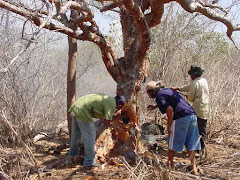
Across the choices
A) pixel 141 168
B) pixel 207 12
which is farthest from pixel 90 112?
pixel 207 12

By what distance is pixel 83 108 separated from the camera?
→ 14.3 feet

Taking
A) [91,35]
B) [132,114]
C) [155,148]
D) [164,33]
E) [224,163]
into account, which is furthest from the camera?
[164,33]

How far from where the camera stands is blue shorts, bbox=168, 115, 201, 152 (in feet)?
13.0

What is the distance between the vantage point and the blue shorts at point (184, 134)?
13.0ft

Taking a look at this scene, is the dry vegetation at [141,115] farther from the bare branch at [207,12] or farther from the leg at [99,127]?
the bare branch at [207,12]

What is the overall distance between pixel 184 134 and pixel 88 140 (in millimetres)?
1707

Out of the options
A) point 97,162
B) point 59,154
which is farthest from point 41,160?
point 97,162

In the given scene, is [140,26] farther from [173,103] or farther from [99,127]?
[99,127]

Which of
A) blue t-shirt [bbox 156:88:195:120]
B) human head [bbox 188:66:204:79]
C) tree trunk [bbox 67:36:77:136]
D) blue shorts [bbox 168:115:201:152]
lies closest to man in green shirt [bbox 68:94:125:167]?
blue t-shirt [bbox 156:88:195:120]

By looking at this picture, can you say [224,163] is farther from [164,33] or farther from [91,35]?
[164,33]

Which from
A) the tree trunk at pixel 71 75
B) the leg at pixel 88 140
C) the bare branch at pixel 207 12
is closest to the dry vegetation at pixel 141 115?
the leg at pixel 88 140

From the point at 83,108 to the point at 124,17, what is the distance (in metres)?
2.17

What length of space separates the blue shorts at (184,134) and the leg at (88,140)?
4.67ft

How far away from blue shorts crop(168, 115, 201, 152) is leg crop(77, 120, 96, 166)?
1.42 meters
